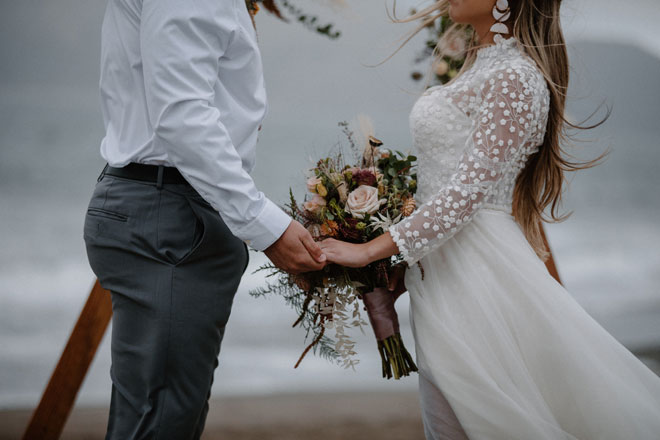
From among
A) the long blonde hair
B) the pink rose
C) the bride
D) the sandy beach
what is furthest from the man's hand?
the sandy beach

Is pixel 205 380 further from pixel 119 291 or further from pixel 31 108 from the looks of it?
pixel 31 108

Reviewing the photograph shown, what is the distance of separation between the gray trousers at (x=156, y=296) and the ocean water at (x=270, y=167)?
162cm

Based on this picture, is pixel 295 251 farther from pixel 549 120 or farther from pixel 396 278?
pixel 549 120

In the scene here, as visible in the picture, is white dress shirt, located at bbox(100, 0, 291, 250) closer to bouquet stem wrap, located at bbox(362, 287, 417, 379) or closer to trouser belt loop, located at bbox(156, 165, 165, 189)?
trouser belt loop, located at bbox(156, 165, 165, 189)

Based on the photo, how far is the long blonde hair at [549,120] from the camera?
5.45 feet

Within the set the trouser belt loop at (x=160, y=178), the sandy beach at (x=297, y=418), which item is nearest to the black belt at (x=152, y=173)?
the trouser belt loop at (x=160, y=178)

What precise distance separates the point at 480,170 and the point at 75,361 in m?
1.76

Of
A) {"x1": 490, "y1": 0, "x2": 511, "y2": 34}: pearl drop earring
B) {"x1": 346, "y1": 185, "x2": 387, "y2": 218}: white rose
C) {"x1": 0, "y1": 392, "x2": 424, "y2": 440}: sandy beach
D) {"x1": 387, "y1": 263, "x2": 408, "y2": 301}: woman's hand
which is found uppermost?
{"x1": 490, "y1": 0, "x2": 511, "y2": 34}: pearl drop earring

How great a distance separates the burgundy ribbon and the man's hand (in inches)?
12.5

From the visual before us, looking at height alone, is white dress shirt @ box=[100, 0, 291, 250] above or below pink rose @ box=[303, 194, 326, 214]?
above

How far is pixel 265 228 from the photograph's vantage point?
51.3 inches

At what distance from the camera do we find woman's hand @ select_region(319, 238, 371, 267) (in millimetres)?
1508

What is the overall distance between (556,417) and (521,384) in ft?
0.40

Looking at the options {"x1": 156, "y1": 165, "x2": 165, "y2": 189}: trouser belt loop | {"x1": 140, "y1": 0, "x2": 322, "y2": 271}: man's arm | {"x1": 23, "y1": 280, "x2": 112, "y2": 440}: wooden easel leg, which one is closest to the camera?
{"x1": 140, "y1": 0, "x2": 322, "y2": 271}: man's arm
